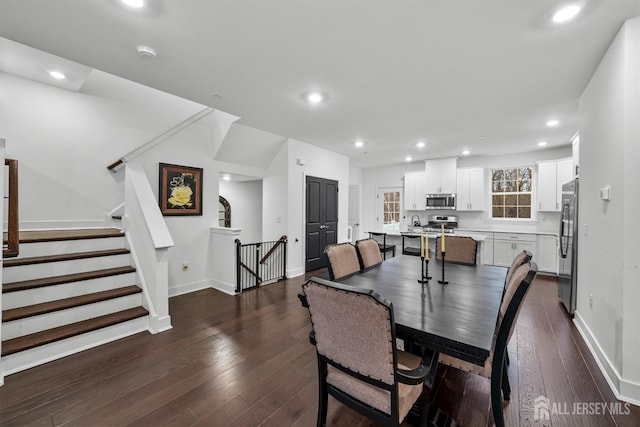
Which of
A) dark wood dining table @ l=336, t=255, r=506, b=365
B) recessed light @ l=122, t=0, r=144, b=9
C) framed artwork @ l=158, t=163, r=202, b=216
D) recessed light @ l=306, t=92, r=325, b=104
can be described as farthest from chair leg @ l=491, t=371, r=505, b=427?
framed artwork @ l=158, t=163, r=202, b=216

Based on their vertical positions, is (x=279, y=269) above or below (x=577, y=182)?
below

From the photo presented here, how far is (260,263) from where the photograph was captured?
15.1 feet

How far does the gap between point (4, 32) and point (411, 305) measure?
3642mm

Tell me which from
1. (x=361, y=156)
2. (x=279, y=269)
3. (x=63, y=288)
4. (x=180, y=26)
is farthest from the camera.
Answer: (x=361, y=156)

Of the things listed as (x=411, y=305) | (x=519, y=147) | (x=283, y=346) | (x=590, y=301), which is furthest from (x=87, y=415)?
(x=519, y=147)

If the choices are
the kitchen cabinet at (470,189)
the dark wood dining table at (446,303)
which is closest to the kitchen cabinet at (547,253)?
the kitchen cabinet at (470,189)

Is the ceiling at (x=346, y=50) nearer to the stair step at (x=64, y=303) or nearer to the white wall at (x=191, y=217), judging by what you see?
the white wall at (x=191, y=217)

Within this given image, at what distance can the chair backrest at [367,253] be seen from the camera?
291 cm

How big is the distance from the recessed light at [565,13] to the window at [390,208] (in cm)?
602

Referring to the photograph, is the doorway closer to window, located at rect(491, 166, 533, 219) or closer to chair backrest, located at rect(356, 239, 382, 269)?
Result: chair backrest, located at rect(356, 239, 382, 269)

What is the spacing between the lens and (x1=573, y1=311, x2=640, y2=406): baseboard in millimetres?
1839

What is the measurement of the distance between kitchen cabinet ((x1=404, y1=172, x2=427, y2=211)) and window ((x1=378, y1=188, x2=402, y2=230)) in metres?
0.66

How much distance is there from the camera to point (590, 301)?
257 centimetres

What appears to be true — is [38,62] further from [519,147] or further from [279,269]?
[519,147]
